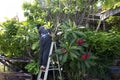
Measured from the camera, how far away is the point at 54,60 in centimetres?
705

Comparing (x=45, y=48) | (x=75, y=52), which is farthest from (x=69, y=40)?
(x=45, y=48)

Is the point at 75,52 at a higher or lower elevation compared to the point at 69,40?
lower

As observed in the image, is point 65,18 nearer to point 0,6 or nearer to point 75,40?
point 75,40

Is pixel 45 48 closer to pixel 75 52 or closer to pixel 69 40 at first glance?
pixel 69 40

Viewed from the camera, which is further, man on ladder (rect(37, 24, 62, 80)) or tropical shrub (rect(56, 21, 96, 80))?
man on ladder (rect(37, 24, 62, 80))

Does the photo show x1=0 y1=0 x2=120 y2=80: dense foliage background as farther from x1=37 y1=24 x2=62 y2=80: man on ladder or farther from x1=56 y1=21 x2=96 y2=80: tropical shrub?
x1=37 y1=24 x2=62 y2=80: man on ladder

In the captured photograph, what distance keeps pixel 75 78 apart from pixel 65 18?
3.16 m

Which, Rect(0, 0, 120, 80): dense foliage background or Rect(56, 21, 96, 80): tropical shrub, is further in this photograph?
Rect(0, 0, 120, 80): dense foliage background

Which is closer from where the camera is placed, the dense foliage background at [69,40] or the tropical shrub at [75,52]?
the tropical shrub at [75,52]

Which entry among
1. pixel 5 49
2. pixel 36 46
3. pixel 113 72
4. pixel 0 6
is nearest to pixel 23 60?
pixel 5 49

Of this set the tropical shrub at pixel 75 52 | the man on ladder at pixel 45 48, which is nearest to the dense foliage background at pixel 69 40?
the tropical shrub at pixel 75 52

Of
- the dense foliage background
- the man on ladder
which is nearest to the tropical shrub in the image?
the dense foliage background

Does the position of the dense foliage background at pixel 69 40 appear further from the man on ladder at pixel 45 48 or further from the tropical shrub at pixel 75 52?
the man on ladder at pixel 45 48

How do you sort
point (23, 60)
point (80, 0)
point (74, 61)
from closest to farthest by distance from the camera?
1. point (74, 61)
2. point (23, 60)
3. point (80, 0)
